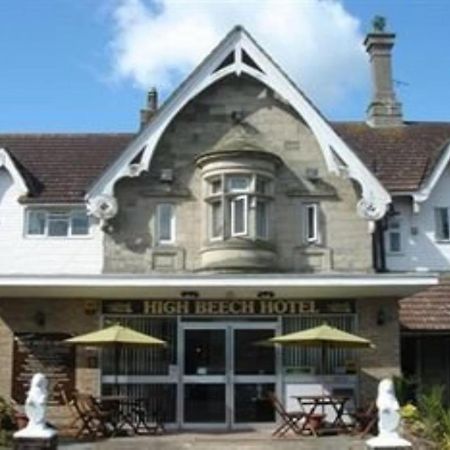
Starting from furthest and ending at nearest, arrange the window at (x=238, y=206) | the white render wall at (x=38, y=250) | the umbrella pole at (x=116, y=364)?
the white render wall at (x=38, y=250) → the window at (x=238, y=206) → the umbrella pole at (x=116, y=364)

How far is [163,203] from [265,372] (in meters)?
4.62

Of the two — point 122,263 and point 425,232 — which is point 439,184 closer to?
point 425,232

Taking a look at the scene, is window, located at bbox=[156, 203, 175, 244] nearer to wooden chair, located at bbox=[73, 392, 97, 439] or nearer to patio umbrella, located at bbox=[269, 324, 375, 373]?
patio umbrella, located at bbox=[269, 324, 375, 373]

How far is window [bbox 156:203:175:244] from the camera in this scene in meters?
21.8

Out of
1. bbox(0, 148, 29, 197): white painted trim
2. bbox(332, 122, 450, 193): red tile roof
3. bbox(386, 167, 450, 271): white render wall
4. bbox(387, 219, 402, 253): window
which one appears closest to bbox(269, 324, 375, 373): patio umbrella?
bbox(386, 167, 450, 271): white render wall

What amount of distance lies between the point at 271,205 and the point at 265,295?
2200mm

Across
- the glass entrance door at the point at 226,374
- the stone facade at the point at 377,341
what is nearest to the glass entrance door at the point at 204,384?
the glass entrance door at the point at 226,374

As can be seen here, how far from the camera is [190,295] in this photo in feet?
68.4

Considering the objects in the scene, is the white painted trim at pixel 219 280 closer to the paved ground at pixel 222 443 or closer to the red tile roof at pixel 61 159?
the paved ground at pixel 222 443

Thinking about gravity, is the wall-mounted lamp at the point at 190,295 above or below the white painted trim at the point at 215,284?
below

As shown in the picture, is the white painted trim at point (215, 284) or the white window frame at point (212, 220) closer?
the white painted trim at point (215, 284)

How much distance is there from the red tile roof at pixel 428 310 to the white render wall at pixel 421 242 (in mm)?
1199

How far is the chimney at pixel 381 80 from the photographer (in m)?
30.1

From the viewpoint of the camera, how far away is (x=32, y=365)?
68.6 feet
